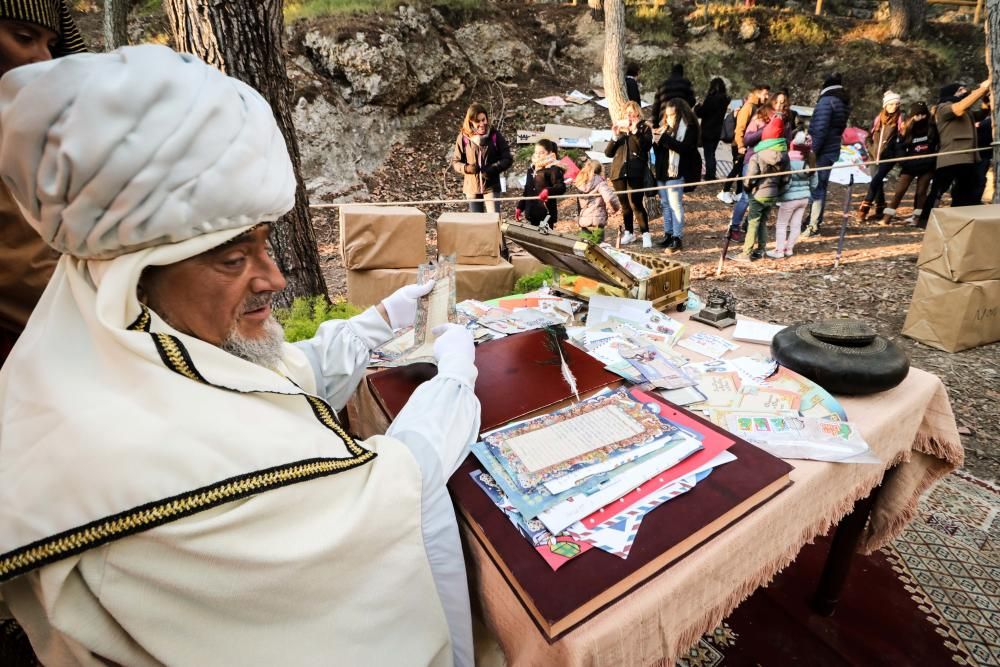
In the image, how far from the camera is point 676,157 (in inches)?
273

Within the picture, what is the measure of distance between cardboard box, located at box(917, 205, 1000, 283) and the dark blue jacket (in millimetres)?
3108

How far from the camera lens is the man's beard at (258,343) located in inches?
45.1

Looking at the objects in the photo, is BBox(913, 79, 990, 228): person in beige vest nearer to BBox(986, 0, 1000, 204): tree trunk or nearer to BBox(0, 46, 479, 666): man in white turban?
BBox(986, 0, 1000, 204): tree trunk

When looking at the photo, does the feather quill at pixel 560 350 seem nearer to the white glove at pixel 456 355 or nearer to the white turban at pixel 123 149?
the white glove at pixel 456 355

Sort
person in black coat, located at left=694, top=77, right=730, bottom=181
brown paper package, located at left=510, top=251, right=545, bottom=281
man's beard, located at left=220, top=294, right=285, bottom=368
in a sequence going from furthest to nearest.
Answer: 1. person in black coat, located at left=694, top=77, right=730, bottom=181
2. brown paper package, located at left=510, top=251, right=545, bottom=281
3. man's beard, located at left=220, top=294, right=285, bottom=368

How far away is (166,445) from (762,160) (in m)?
6.43

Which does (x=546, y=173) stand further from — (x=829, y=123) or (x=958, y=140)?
(x=958, y=140)

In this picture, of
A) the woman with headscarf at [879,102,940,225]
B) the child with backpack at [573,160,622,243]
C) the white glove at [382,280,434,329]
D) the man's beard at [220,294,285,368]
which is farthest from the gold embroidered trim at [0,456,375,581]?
the woman with headscarf at [879,102,940,225]

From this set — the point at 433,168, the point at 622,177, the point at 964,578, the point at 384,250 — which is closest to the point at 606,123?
the point at 433,168

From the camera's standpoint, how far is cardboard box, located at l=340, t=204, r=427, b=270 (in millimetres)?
3957

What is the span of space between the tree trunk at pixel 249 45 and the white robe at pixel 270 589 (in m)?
2.54

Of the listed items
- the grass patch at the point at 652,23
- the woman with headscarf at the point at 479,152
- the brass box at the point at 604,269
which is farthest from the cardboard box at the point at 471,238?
the grass patch at the point at 652,23

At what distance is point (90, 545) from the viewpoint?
75 centimetres

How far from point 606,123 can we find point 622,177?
554 cm
